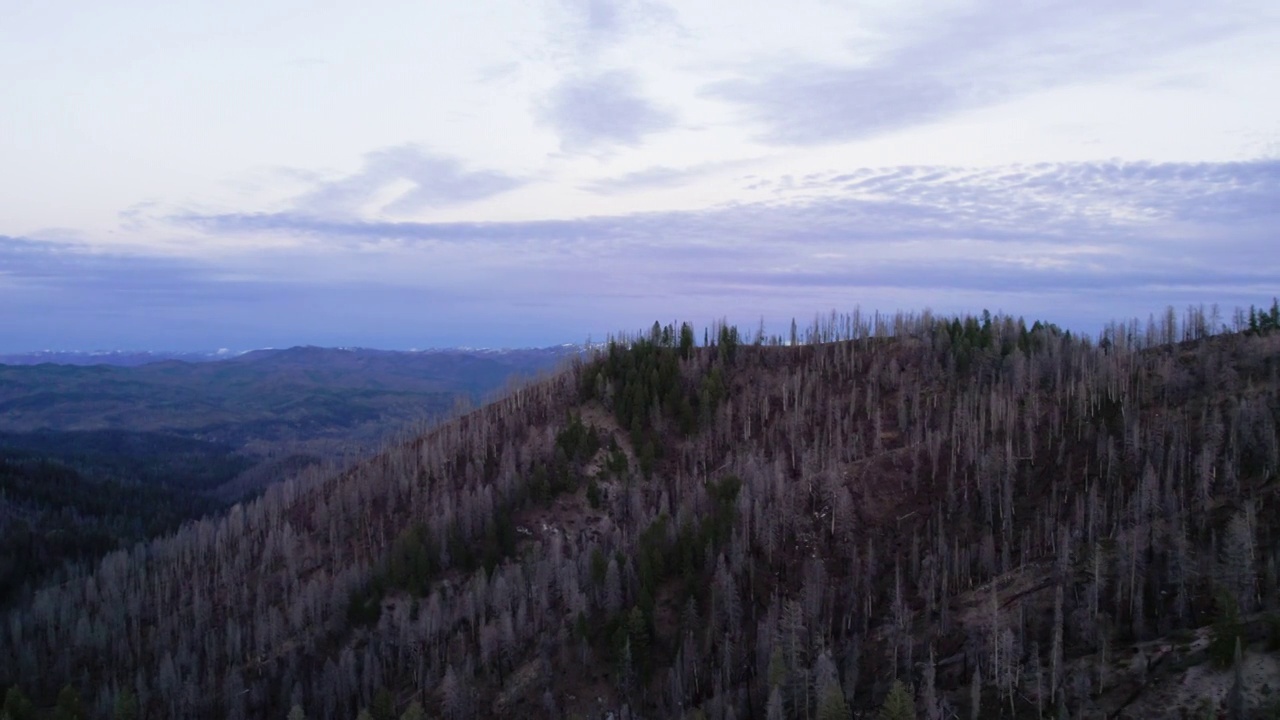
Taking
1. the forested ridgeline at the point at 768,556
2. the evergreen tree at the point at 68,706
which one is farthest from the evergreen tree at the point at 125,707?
the evergreen tree at the point at 68,706

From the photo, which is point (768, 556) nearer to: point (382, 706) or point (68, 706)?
point (382, 706)

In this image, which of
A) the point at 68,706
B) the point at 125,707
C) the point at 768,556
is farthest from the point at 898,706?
the point at 68,706

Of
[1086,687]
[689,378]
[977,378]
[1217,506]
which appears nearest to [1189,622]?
[1086,687]

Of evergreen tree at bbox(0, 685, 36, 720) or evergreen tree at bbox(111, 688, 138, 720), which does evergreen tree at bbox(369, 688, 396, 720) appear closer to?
evergreen tree at bbox(111, 688, 138, 720)

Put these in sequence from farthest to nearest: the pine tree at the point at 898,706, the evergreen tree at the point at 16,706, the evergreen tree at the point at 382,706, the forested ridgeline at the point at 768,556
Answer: the evergreen tree at the point at 16,706 < the evergreen tree at the point at 382,706 < the forested ridgeline at the point at 768,556 < the pine tree at the point at 898,706

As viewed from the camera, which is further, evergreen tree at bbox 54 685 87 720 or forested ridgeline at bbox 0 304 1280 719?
evergreen tree at bbox 54 685 87 720

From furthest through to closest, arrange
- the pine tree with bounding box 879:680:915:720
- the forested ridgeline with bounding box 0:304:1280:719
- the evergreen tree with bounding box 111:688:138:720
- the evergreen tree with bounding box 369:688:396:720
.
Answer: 1. the evergreen tree with bounding box 111:688:138:720
2. the evergreen tree with bounding box 369:688:396:720
3. the forested ridgeline with bounding box 0:304:1280:719
4. the pine tree with bounding box 879:680:915:720

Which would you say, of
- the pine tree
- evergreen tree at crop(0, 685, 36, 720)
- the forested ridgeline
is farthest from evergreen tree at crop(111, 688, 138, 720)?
the pine tree

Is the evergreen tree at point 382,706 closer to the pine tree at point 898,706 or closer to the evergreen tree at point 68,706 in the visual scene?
the evergreen tree at point 68,706

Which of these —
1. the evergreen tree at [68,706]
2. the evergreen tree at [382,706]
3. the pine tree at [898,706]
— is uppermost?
the pine tree at [898,706]
